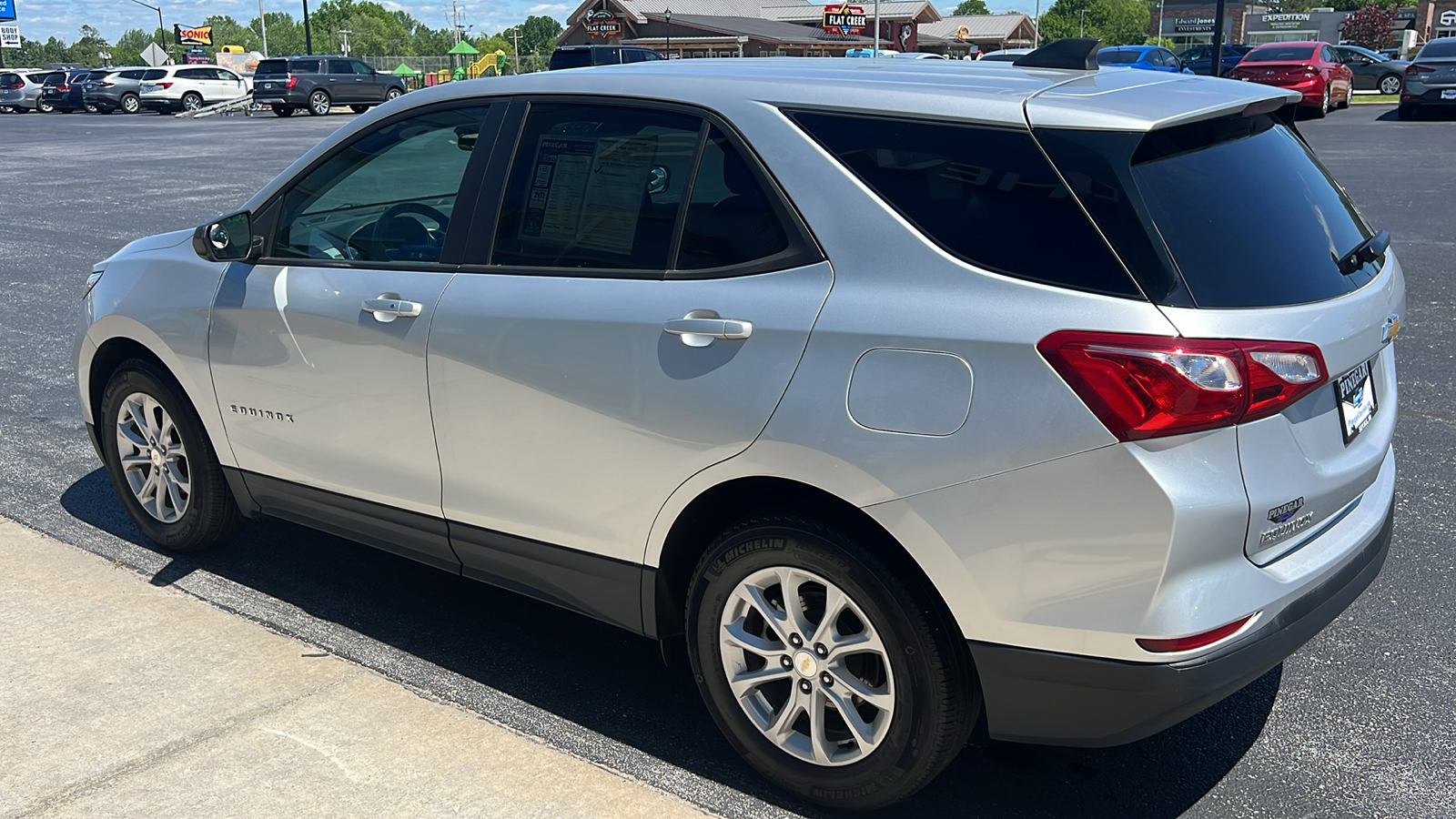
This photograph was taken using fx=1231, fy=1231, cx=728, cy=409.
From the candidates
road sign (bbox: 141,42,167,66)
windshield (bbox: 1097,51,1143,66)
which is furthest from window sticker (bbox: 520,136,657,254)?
road sign (bbox: 141,42,167,66)

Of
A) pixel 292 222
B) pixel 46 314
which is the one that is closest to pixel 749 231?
pixel 292 222

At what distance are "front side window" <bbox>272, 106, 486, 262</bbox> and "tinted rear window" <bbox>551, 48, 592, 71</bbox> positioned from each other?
1650 cm

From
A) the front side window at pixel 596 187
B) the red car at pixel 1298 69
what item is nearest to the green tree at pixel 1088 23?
the red car at pixel 1298 69

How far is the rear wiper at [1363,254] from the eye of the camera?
2988 millimetres

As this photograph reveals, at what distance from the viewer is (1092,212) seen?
2648mm

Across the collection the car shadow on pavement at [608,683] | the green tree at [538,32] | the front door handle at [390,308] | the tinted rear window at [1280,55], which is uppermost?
the green tree at [538,32]

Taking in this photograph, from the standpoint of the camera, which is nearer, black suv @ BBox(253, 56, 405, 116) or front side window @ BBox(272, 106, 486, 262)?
front side window @ BBox(272, 106, 486, 262)

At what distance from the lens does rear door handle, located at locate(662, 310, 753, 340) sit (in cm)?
300

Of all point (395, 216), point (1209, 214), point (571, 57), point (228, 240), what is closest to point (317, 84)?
point (571, 57)

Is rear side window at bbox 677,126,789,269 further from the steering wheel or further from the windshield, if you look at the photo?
the windshield

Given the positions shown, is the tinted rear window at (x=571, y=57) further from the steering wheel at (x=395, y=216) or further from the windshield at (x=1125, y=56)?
the steering wheel at (x=395, y=216)

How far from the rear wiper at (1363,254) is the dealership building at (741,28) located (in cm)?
5287

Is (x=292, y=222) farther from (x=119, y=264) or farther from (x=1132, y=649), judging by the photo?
(x=1132, y=649)

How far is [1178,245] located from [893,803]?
1.51 meters
